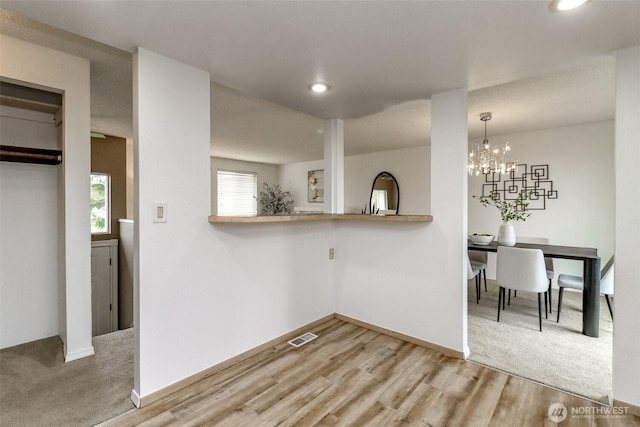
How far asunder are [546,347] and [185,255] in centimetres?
309

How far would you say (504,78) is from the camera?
222 cm

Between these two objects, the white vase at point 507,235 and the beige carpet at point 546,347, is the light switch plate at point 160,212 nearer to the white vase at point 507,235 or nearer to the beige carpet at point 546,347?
the beige carpet at point 546,347

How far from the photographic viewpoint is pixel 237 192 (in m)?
7.29

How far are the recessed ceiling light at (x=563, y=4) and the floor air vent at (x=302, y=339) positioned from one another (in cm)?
281

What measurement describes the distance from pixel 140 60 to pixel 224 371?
220cm

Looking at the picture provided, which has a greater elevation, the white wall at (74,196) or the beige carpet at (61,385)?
the white wall at (74,196)

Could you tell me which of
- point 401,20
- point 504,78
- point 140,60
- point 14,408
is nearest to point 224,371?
point 14,408

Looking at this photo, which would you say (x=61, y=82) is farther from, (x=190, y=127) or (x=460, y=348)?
(x=460, y=348)

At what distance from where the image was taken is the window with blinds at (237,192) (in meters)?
7.01

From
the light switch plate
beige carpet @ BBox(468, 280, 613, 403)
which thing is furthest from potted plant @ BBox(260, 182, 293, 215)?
the light switch plate

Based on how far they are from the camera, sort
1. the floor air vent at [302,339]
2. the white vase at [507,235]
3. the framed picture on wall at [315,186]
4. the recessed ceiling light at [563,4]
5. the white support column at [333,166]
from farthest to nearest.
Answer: the framed picture on wall at [315,186]
the white vase at [507,235]
the white support column at [333,166]
the floor air vent at [302,339]
the recessed ceiling light at [563,4]

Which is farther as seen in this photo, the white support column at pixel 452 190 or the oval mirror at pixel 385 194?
the oval mirror at pixel 385 194

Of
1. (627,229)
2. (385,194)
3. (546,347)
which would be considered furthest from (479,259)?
(627,229)
